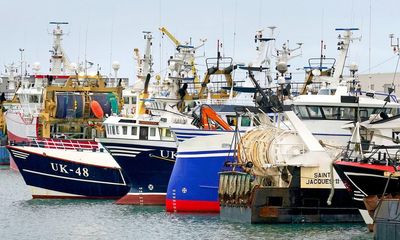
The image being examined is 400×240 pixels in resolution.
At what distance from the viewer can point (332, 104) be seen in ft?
136

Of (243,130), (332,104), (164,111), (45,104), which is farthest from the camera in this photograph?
(45,104)

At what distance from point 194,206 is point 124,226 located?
3294 millimetres

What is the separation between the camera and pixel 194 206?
4403cm

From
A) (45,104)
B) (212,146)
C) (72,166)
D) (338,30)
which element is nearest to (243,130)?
(212,146)

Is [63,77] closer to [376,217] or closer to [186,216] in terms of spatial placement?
[186,216]

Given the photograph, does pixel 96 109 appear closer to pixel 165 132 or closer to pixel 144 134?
pixel 144 134

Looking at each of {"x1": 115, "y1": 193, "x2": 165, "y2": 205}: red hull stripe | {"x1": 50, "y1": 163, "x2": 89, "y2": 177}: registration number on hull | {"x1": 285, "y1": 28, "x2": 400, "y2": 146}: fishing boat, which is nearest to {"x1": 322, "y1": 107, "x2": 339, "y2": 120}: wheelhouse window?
{"x1": 285, "y1": 28, "x2": 400, "y2": 146}: fishing boat

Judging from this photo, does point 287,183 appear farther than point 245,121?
No

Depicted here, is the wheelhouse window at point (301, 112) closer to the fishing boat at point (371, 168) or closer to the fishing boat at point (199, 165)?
the fishing boat at point (199, 165)

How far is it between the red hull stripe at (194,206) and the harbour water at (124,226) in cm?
37

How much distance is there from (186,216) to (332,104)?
254 inches

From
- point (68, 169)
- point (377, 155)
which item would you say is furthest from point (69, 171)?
point (377, 155)

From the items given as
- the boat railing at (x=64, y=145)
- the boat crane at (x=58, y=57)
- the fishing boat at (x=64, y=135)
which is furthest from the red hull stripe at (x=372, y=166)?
the boat crane at (x=58, y=57)

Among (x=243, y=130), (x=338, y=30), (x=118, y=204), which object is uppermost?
(x=338, y=30)
